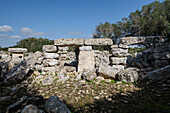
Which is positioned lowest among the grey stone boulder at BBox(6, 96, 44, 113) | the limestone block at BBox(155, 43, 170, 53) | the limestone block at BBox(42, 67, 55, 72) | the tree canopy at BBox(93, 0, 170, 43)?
the grey stone boulder at BBox(6, 96, 44, 113)

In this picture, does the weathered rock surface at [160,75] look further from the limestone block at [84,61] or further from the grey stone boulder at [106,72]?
the limestone block at [84,61]

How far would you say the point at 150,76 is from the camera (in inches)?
192

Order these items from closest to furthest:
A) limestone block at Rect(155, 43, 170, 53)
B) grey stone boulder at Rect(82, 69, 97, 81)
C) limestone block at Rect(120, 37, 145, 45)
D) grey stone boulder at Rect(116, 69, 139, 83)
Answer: grey stone boulder at Rect(116, 69, 139, 83), grey stone boulder at Rect(82, 69, 97, 81), limestone block at Rect(155, 43, 170, 53), limestone block at Rect(120, 37, 145, 45)

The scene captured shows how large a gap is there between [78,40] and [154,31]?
39.8ft

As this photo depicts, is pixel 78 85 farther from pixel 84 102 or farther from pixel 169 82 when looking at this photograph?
pixel 169 82

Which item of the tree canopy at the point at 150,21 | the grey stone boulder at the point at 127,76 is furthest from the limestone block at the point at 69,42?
the tree canopy at the point at 150,21

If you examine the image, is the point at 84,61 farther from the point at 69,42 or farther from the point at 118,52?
the point at 118,52

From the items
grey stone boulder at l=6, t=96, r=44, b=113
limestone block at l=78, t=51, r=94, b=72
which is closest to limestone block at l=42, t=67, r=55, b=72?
limestone block at l=78, t=51, r=94, b=72

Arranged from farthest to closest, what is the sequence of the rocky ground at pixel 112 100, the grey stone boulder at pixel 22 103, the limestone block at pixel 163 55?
the limestone block at pixel 163 55 → the rocky ground at pixel 112 100 → the grey stone boulder at pixel 22 103

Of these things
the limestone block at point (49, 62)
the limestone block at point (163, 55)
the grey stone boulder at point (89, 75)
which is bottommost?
the grey stone boulder at point (89, 75)

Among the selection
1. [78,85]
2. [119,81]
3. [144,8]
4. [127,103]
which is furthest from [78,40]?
[144,8]

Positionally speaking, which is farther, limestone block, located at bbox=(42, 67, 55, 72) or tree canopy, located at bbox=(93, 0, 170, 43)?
tree canopy, located at bbox=(93, 0, 170, 43)

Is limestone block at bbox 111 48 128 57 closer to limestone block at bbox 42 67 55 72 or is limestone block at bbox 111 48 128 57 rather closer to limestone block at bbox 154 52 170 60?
limestone block at bbox 154 52 170 60

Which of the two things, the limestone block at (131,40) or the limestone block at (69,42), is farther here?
the limestone block at (131,40)
